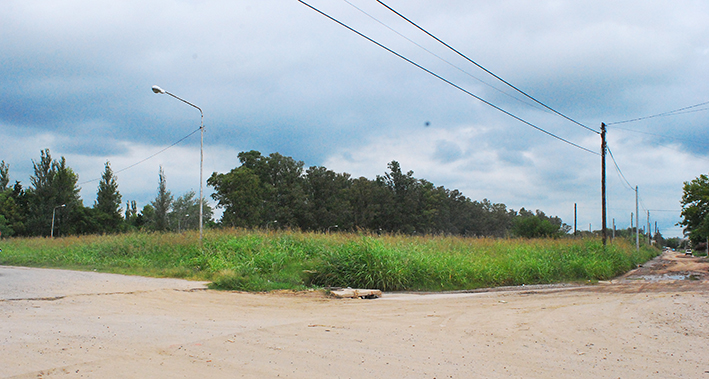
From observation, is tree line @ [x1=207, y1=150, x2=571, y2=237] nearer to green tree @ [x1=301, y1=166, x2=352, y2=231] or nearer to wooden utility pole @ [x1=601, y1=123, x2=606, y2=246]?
green tree @ [x1=301, y1=166, x2=352, y2=231]

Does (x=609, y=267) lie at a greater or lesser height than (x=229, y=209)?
lesser

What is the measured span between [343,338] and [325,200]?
5944 cm

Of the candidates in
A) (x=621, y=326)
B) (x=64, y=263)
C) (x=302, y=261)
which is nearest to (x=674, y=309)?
(x=621, y=326)

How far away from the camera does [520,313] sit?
9.34 meters

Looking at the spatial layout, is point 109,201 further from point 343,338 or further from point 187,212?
point 343,338

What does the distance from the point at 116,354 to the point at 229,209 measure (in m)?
50.8

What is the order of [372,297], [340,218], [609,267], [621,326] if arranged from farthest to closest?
[340,218], [609,267], [372,297], [621,326]

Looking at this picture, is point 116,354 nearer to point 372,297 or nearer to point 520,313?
point 520,313

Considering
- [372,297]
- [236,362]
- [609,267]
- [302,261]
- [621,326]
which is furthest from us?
[609,267]

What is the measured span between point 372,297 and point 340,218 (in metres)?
50.5

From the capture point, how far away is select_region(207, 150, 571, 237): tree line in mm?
54688

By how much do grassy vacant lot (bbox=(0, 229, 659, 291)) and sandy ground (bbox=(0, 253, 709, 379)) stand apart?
14.3ft

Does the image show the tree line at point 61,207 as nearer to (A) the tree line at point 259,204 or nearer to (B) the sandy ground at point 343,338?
(A) the tree line at point 259,204

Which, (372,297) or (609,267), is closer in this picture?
Answer: (372,297)
